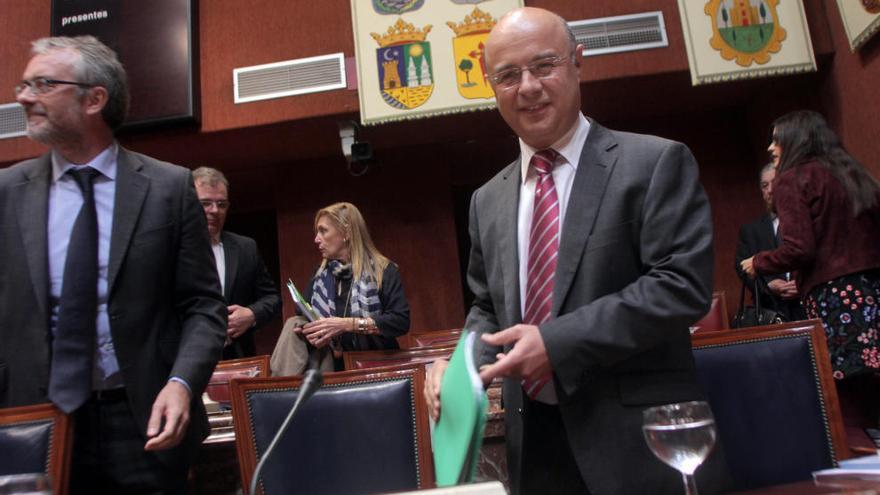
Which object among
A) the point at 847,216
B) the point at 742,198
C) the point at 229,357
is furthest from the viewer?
the point at 742,198

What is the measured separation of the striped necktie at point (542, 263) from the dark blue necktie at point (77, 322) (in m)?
0.88

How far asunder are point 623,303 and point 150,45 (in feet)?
13.1

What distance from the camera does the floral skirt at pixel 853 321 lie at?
238 cm

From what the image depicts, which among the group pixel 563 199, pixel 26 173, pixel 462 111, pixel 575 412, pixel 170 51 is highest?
pixel 170 51

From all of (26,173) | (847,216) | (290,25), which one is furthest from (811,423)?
(290,25)

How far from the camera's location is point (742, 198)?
4.93 metres

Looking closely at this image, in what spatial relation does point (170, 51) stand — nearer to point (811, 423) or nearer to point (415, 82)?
point (415, 82)

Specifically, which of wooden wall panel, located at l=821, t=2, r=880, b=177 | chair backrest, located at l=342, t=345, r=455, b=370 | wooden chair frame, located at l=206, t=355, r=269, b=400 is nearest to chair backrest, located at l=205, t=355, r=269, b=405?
wooden chair frame, located at l=206, t=355, r=269, b=400

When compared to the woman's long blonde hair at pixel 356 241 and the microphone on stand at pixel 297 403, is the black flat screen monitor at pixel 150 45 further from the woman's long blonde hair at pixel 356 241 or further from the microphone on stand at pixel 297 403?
the microphone on stand at pixel 297 403

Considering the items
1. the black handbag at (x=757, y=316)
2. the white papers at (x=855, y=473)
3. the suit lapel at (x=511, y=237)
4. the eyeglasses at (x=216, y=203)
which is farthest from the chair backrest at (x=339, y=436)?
the black handbag at (x=757, y=316)

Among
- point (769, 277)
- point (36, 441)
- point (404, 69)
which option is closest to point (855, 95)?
point (769, 277)

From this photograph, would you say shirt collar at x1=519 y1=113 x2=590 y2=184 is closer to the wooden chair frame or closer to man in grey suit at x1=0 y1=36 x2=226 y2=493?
man in grey suit at x1=0 y1=36 x2=226 y2=493

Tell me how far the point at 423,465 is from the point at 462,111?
280cm

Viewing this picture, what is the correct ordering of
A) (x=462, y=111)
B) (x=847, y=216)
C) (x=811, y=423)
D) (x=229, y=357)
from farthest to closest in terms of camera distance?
(x=462, y=111) < (x=229, y=357) < (x=847, y=216) < (x=811, y=423)
